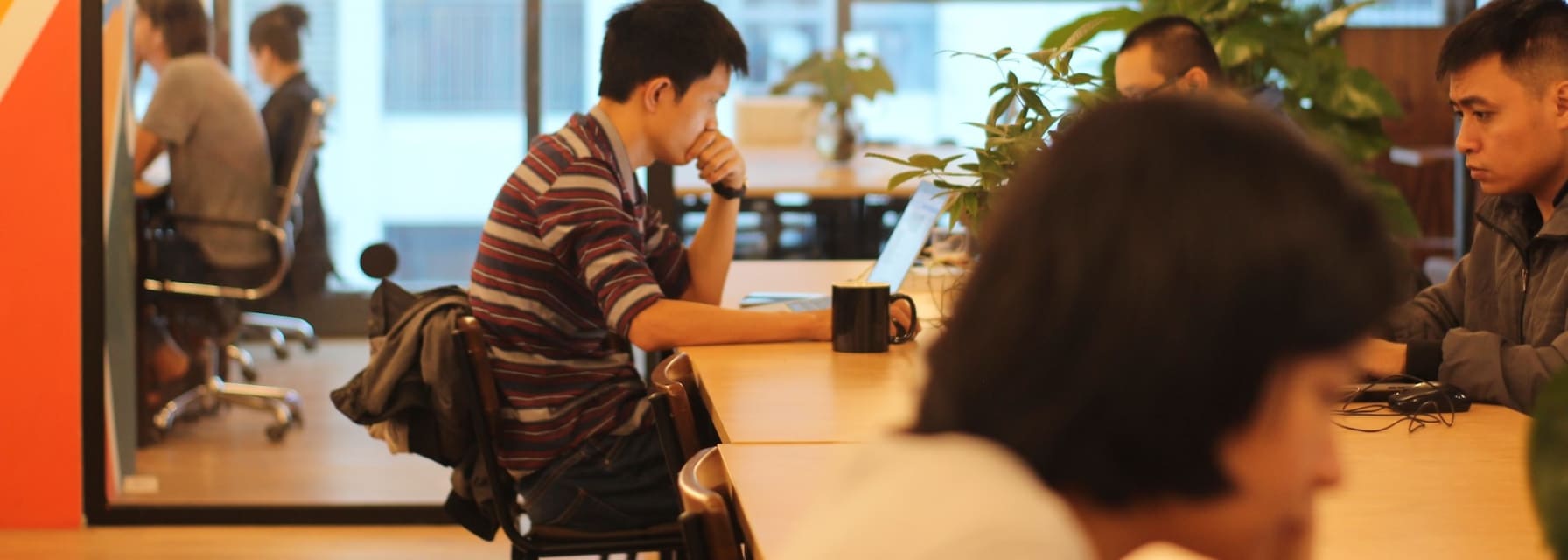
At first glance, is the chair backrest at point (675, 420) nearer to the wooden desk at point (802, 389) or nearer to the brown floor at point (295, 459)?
the wooden desk at point (802, 389)

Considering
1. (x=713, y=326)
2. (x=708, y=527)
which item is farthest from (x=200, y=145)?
(x=708, y=527)

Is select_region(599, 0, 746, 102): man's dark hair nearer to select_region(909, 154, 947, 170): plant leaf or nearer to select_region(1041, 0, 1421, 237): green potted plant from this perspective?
select_region(909, 154, 947, 170): plant leaf

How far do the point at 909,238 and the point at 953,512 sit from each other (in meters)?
1.98

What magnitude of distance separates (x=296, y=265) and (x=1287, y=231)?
3.74 meters

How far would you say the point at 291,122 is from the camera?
385 centimetres

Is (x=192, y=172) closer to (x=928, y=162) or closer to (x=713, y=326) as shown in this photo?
(x=713, y=326)

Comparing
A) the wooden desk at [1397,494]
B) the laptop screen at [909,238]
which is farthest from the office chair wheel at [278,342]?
the wooden desk at [1397,494]

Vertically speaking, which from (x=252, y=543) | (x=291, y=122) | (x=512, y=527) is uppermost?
(x=291, y=122)

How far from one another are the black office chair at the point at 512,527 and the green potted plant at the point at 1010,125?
2.16 ft

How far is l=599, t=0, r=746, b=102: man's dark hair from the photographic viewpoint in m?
2.47

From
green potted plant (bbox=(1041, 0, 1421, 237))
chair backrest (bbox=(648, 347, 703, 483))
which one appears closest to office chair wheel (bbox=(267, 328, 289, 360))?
green potted plant (bbox=(1041, 0, 1421, 237))

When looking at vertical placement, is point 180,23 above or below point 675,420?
above

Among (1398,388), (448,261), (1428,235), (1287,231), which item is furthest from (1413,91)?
(1287,231)

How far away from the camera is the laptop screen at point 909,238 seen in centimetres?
Result: 251
